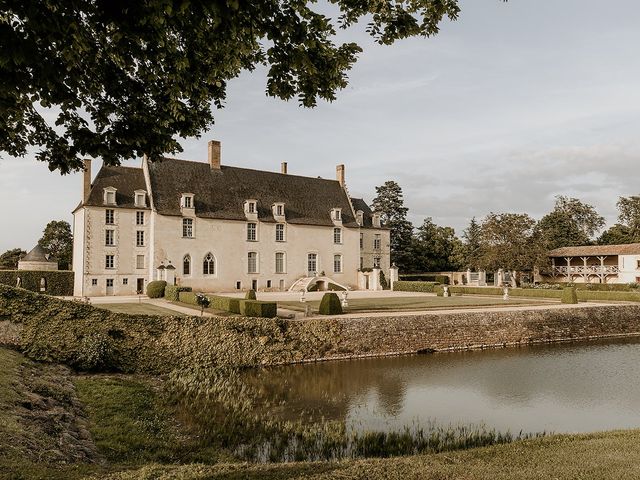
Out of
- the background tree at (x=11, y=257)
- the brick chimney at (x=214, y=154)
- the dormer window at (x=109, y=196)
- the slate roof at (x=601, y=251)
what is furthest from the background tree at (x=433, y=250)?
the background tree at (x=11, y=257)

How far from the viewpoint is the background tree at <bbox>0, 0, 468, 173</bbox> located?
146 inches

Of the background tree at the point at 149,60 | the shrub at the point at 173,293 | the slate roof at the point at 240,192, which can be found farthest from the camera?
the slate roof at the point at 240,192

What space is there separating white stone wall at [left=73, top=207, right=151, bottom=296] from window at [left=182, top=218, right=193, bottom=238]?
2221 mm

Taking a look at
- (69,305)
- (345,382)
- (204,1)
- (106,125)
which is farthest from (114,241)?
(204,1)

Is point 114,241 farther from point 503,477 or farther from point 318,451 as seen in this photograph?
point 503,477

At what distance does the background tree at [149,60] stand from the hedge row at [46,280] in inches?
1060

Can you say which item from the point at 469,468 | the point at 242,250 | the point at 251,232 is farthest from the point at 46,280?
the point at 469,468

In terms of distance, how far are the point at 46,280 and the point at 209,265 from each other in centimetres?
990

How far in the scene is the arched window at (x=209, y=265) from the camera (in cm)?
3300

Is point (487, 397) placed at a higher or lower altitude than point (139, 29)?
lower

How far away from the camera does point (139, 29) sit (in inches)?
153

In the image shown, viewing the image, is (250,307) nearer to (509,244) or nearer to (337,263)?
(337,263)

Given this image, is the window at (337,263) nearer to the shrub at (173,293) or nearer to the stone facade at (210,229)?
the stone facade at (210,229)

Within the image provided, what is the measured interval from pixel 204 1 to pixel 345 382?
1143cm
